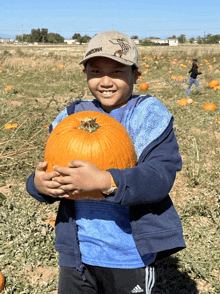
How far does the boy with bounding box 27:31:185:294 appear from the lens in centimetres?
160

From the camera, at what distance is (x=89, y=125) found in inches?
68.4

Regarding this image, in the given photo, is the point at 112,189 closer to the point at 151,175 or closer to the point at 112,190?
the point at 112,190

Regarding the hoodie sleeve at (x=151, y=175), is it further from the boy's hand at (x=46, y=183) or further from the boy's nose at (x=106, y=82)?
the boy's nose at (x=106, y=82)

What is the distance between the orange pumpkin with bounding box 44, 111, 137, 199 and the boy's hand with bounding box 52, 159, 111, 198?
145 mm

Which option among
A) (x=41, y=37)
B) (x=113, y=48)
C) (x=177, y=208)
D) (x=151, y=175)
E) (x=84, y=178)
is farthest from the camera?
(x=41, y=37)

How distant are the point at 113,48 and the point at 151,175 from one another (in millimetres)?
796

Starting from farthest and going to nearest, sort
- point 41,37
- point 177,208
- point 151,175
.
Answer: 1. point 41,37
2. point 177,208
3. point 151,175

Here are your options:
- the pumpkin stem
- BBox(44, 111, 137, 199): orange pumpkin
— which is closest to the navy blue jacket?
BBox(44, 111, 137, 199): orange pumpkin

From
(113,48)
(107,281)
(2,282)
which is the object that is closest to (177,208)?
(2,282)

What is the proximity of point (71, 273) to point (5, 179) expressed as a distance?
12.9ft

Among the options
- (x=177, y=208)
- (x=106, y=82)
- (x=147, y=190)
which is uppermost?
(x=106, y=82)

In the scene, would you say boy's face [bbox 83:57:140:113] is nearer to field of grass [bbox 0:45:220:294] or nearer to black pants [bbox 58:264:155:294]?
black pants [bbox 58:264:155:294]

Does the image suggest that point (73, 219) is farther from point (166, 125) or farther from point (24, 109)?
point (24, 109)

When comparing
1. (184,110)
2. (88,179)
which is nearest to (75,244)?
(88,179)
